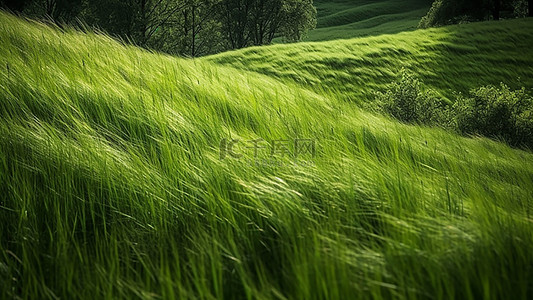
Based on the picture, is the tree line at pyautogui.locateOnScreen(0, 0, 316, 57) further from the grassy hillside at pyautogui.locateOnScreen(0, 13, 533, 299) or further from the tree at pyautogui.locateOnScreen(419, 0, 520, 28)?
the grassy hillside at pyautogui.locateOnScreen(0, 13, 533, 299)

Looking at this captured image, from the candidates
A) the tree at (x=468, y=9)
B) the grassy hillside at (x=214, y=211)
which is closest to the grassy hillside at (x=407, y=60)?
the tree at (x=468, y=9)

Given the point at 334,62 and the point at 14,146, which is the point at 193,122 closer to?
the point at 14,146

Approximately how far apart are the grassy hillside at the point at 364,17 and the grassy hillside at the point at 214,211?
44.9 metres

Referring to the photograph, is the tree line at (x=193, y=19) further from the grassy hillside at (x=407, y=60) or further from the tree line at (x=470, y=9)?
the tree line at (x=470, y=9)

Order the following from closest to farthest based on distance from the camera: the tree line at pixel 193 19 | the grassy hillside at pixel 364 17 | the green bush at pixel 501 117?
Result: the green bush at pixel 501 117, the tree line at pixel 193 19, the grassy hillside at pixel 364 17

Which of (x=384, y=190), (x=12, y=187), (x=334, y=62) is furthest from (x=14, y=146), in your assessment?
(x=334, y=62)

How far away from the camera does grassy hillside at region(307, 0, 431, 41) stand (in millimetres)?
45156

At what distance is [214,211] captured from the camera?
3.93ft

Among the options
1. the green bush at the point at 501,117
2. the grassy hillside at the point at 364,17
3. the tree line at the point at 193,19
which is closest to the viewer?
the green bush at the point at 501,117

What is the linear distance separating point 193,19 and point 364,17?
135 ft

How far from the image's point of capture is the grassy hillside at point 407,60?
14.0m

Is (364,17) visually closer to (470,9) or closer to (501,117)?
(470,9)

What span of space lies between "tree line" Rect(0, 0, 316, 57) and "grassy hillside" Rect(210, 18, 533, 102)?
21.9ft

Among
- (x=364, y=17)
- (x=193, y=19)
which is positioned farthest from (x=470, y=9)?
(x=364, y=17)
